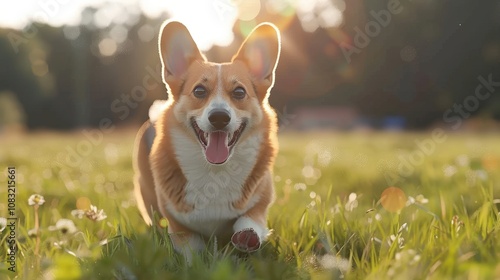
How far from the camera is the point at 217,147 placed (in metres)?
3.01

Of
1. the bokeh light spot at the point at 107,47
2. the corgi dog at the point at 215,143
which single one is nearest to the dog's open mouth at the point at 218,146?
the corgi dog at the point at 215,143

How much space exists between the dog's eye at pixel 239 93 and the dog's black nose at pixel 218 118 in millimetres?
301

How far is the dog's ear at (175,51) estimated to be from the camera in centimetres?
338

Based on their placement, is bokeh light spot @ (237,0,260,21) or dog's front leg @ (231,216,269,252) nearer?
dog's front leg @ (231,216,269,252)

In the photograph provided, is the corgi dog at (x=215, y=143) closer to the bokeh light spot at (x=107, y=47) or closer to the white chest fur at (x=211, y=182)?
the white chest fur at (x=211, y=182)

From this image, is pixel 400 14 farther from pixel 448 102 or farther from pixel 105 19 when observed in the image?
pixel 105 19

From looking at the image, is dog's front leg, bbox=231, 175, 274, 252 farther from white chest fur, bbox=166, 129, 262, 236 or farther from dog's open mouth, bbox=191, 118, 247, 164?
dog's open mouth, bbox=191, 118, 247, 164

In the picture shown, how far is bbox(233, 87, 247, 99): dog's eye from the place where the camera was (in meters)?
3.19

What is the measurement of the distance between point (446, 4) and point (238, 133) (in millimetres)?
22947

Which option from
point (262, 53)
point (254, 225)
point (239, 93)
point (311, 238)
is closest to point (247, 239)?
point (254, 225)

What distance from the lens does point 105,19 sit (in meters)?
29.4

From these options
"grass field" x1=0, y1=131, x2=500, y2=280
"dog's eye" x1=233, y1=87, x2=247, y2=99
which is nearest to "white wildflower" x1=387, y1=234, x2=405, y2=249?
"grass field" x1=0, y1=131, x2=500, y2=280

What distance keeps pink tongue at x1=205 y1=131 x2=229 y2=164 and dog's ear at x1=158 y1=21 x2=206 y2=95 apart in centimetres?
58

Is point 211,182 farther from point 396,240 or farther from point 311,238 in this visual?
point 396,240
